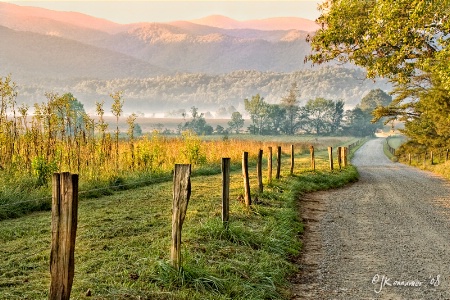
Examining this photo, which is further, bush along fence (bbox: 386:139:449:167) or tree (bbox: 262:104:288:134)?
tree (bbox: 262:104:288:134)

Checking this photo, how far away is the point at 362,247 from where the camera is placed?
923cm

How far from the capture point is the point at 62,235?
444 cm

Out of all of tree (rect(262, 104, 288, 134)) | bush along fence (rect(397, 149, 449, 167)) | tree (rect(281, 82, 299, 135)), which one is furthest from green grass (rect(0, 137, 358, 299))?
tree (rect(281, 82, 299, 135))

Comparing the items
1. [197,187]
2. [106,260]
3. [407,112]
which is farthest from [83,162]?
[407,112]

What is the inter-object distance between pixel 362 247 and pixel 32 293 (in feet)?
21.0

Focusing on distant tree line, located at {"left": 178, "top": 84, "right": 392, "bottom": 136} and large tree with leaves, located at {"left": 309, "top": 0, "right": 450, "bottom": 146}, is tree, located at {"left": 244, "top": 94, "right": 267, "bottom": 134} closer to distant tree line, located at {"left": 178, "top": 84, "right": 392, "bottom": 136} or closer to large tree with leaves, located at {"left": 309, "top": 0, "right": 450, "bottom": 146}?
distant tree line, located at {"left": 178, "top": 84, "right": 392, "bottom": 136}

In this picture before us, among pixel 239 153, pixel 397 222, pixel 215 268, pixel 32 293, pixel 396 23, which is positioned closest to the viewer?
pixel 32 293

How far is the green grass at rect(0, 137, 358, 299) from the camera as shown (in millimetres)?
5785

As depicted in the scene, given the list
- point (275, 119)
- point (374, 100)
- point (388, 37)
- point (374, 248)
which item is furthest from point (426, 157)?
point (374, 100)

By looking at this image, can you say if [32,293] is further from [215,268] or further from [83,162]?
[83,162]

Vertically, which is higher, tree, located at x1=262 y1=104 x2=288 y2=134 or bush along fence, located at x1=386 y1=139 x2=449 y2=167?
tree, located at x1=262 y1=104 x2=288 y2=134

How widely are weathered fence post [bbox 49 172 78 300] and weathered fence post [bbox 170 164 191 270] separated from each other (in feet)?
6.56

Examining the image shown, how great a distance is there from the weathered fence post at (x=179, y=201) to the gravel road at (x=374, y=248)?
1865 millimetres

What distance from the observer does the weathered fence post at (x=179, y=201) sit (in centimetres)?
626
